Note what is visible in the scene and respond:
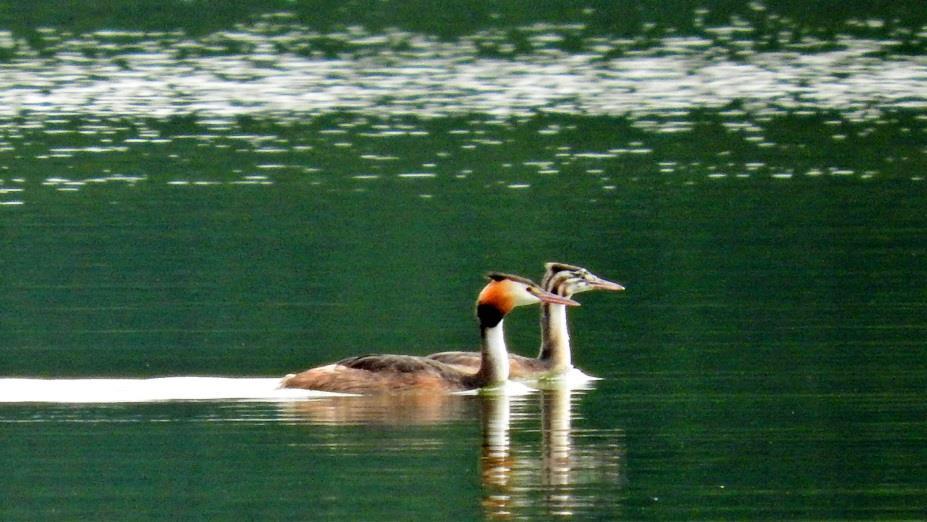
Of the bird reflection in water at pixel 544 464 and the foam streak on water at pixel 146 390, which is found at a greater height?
the bird reflection in water at pixel 544 464

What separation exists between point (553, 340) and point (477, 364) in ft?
3.78

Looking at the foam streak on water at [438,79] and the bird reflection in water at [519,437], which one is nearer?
the bird reflection in water at [519,437]

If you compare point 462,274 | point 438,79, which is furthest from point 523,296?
point 438,79

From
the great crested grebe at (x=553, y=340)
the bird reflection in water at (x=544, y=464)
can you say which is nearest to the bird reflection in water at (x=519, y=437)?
the bird reflection in water at (x=544, y=464)

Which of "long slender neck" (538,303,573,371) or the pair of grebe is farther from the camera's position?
"long slender neck" (538,303,573,371)

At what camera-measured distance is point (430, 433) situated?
15.4m

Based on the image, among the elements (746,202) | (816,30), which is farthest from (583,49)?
(746,202)

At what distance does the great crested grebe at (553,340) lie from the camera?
19234mm

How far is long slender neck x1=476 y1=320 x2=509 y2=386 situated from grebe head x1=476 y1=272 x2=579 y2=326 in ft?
0.37

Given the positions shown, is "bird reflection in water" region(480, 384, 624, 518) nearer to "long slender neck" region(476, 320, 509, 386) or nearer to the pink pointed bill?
"long slender neck" region(476, 320, 509, 386)

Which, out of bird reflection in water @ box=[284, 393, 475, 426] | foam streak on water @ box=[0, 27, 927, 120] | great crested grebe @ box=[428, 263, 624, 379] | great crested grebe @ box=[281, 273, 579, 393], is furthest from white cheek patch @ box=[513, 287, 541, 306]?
foam streak on water @ box=[0, 27, 927, 120]

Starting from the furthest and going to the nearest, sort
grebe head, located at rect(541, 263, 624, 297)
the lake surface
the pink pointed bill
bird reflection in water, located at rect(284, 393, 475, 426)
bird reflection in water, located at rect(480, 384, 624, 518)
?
grebe head, located at rect(541, 263, 624, 297) < the pink pointed bill < bird reflection in water, located at rect(284, 393, 475, 426) < the lake surface < bird reflection in water, located at rect(480, 384, 624, 518)

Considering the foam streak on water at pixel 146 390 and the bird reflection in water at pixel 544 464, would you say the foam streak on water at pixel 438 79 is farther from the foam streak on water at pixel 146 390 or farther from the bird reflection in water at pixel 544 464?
the bird reflection in water at pixel 544 464

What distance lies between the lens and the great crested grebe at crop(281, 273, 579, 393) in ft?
57.6
